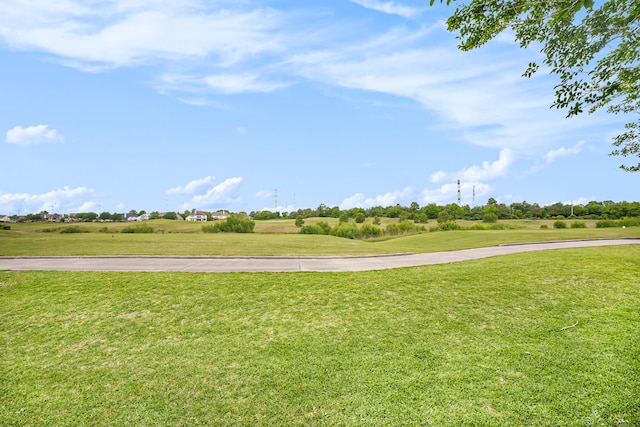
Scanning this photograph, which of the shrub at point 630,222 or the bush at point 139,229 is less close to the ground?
the bush at point 139,229

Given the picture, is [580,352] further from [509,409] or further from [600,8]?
[600,8]

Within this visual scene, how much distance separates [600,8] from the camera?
7.75m

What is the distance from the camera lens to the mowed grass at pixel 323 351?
4.35 metres

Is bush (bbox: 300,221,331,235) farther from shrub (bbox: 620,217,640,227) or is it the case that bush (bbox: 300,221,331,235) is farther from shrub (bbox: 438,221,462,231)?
shrub (bbox: 620,217,640,227)

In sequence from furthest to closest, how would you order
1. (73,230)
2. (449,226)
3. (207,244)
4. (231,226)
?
(449,226)
(231,226)
(73,230)
(207,244)

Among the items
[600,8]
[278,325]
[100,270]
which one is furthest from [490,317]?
[100,270]

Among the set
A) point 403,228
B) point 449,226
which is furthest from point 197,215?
point 449,226

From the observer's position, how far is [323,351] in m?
5.69

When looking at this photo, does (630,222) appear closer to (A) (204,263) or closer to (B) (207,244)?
(B) (207,244)

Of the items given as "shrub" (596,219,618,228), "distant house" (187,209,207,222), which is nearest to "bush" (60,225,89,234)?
"shrub" (596,219,618,228)

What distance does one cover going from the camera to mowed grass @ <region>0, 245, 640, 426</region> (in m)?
4.35

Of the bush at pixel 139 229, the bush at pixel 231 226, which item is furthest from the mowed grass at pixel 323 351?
the bush at pixel 231 226

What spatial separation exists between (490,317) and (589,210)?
88743 mm

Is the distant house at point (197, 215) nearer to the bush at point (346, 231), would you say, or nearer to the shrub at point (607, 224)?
the bush at point (346, 231)
